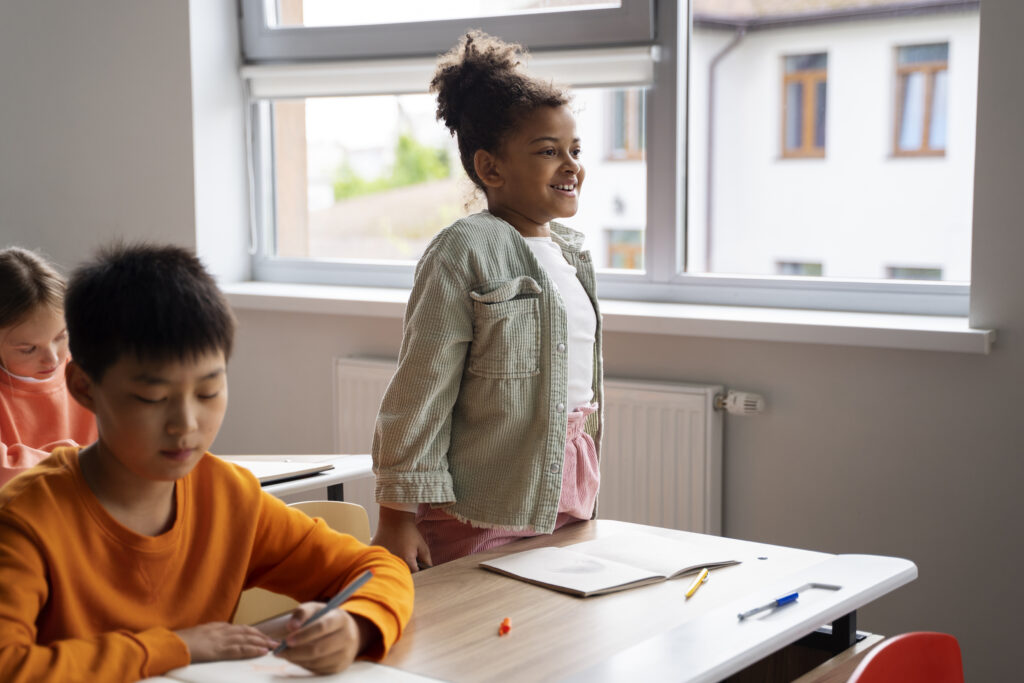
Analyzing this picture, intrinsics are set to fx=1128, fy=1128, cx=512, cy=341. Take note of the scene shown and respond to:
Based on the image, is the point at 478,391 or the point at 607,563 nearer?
the point at 607,563

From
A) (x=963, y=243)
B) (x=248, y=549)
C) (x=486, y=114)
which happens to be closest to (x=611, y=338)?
(x=963, y=243)

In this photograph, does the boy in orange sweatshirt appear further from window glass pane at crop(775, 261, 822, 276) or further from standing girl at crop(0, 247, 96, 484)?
window glass pane at crop(775, 261, 822, 276)

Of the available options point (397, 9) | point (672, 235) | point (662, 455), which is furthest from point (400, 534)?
point (397, 9)

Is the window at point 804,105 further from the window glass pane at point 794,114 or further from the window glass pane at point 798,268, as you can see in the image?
the window glass pane at point 798,268

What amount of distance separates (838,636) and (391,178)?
2.41 m

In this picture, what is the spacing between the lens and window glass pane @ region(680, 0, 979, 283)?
105 inches

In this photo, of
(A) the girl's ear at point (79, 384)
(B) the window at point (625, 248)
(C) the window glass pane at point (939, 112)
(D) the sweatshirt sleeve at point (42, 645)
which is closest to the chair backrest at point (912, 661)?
(D) the sweatshirt sleeve at point (42, 645)

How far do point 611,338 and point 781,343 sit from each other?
0.45 meters

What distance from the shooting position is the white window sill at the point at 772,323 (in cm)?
243

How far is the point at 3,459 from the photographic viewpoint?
1.92 m

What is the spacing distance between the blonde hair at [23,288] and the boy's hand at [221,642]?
1.06 meters

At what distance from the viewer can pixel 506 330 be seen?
166cm

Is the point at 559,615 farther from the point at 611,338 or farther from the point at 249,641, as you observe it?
the point at 611,338

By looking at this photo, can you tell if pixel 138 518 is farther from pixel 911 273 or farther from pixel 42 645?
pixel 911 273
